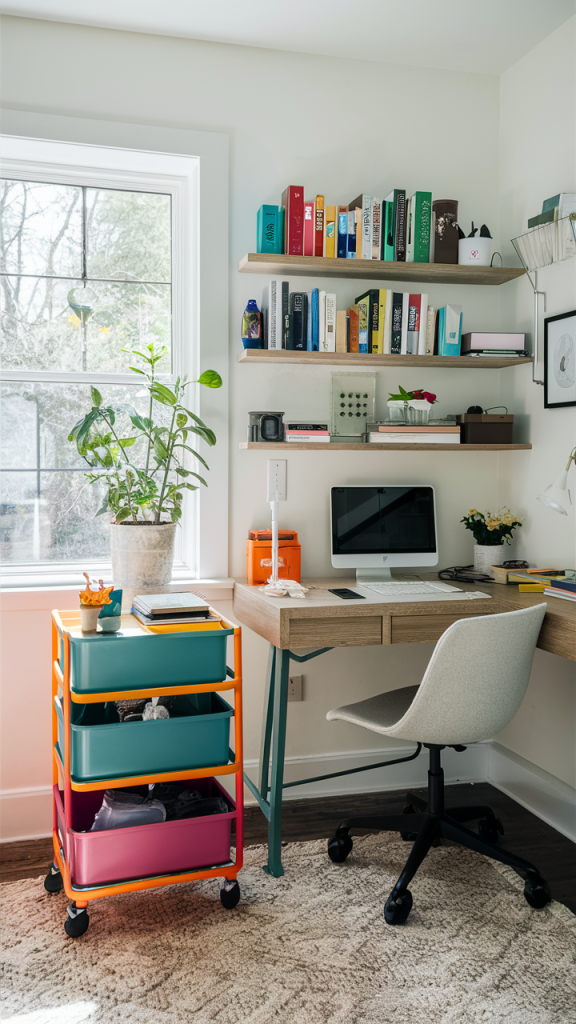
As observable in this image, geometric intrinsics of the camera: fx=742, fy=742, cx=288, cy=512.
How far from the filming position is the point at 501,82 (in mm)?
2984

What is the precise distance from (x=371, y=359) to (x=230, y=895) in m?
1.82

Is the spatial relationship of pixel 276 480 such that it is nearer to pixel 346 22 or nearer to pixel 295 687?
pixel 295 687

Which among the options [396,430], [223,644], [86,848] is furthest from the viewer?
[396,430]

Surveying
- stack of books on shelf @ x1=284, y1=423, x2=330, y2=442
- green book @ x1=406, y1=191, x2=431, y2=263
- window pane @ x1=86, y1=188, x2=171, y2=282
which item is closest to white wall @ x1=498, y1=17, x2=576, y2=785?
green book @ x1=406, y1=191, x2=431, y2=263

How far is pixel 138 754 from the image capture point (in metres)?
2.01

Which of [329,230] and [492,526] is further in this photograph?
[492,526]

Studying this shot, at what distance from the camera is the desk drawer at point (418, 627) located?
232 cm

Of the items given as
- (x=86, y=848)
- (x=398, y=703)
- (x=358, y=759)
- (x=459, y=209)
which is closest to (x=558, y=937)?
(x=398, y=703)

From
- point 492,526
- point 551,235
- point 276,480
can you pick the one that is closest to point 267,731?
point 276,480

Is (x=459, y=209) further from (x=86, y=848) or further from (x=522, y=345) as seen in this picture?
(x=86, y=848)

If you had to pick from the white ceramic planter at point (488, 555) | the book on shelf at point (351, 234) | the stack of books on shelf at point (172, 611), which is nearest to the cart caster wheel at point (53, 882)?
the stack of books on shelf at point (172, 611)

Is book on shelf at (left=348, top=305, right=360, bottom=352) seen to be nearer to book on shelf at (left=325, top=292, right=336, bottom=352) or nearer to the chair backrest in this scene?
book on shelf at (left=325, top=292, right=336, bottom=352)

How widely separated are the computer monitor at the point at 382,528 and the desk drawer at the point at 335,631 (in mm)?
446

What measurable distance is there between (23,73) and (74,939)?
8.84 ft
